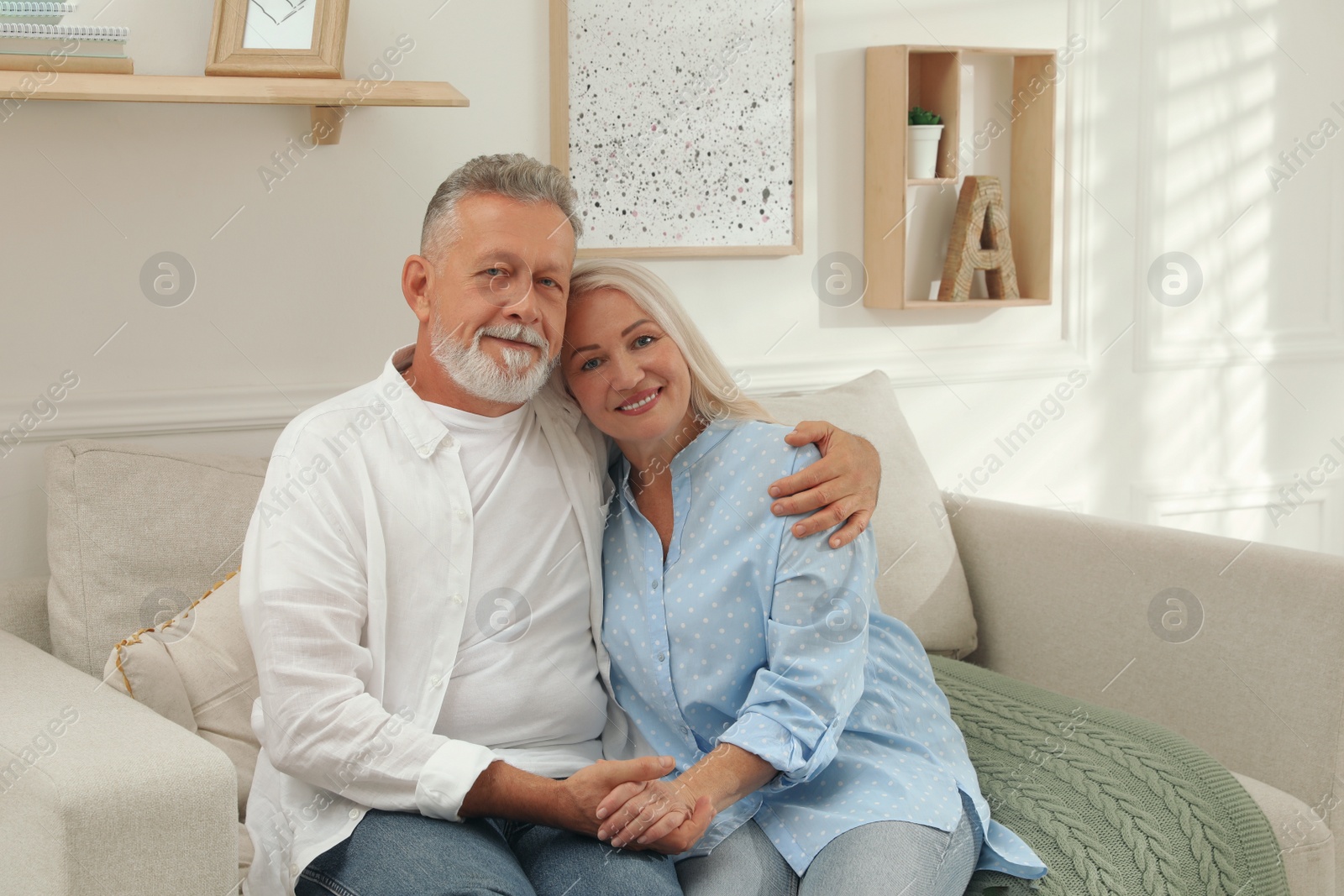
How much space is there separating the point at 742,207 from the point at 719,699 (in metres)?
1.32

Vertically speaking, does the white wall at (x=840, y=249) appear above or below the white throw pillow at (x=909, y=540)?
above

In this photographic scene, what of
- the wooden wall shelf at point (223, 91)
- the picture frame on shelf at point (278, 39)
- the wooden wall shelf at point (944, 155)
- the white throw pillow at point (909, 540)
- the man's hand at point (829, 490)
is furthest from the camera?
the wooden wall shelf at point (944, 155)

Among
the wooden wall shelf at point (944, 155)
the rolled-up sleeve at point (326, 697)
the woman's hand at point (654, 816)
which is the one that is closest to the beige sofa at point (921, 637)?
the rolled-up sleeve at point (326, 697)

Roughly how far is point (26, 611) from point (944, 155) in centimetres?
205

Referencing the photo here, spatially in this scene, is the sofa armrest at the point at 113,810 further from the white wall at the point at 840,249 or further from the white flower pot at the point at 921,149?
the white flower pot at the point at 921,149

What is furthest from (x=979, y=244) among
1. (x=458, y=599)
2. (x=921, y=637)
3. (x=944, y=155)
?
(x=458, y=599)

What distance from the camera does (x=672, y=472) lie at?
1642 mm

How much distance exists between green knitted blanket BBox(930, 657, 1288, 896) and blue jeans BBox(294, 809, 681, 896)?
45cm

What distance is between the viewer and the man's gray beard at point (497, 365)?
1.56 metres

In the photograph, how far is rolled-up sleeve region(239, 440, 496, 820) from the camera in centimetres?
135

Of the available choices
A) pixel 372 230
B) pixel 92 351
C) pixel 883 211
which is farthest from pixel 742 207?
pixel 92 351

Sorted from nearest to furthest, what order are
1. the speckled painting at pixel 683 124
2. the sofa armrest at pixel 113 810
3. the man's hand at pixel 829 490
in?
the sofa armrest at pixel 113 810, the man's hand at pixel 829 490, the speckled painting at pixel 683 124

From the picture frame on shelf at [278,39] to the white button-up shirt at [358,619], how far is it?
2.13 feet

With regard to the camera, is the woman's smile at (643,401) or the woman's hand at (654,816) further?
the woman's smile at (643,401)
